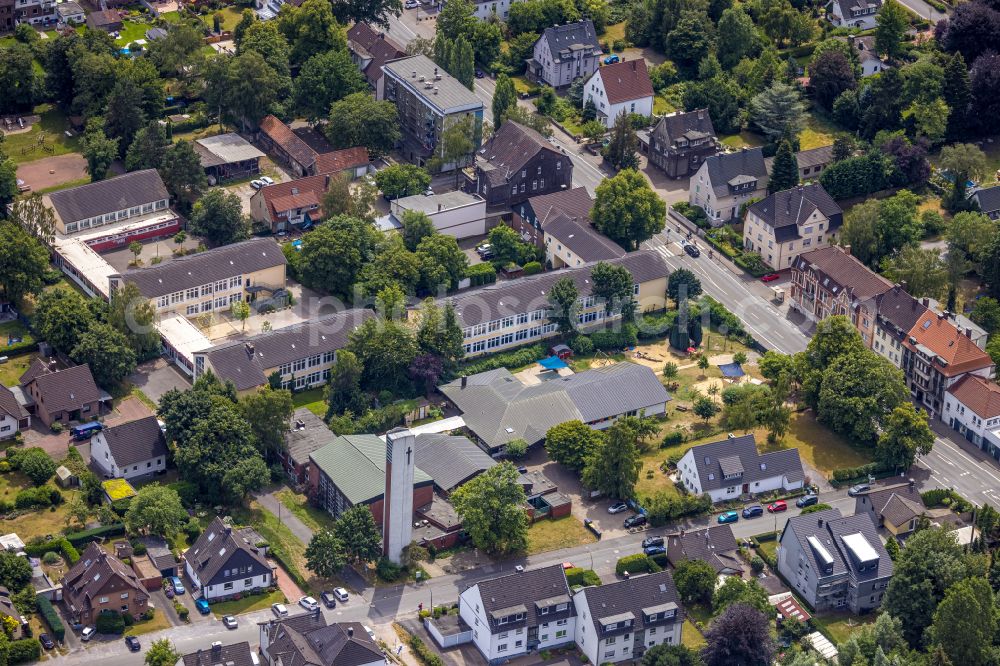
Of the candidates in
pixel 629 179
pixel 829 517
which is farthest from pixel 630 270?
pixel 829 517

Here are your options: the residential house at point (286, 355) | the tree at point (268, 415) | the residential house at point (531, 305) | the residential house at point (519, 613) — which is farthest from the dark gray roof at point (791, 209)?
the residential house at point (519, 613)

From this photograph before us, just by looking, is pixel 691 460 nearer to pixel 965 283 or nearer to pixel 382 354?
pixel 382 354

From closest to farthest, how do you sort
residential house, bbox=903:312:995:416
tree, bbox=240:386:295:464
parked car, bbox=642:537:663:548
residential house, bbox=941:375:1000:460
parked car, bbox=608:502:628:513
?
parked car, bbox=642:537:663:548 < tree, bbox=240:386:295:464 < parked car, bbox=608:502:628:513 < residential house, bbox=941:375:1000:460 < residential house, bbox=903:312:995:416

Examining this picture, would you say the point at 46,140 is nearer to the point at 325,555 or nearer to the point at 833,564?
the point at 325,555

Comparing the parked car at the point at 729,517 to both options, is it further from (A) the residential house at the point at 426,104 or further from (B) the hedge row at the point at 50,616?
(A) the residential house at the point at 426,104

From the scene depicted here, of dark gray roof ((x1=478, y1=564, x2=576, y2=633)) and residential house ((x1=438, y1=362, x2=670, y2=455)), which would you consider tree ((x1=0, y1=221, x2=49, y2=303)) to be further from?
dark gray roof ((x1=478, y1=564, x2=576, y2=633))

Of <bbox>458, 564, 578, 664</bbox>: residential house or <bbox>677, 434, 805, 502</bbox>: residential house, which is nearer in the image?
<bbox>458, 564, 578, 664</bbox>: residential house

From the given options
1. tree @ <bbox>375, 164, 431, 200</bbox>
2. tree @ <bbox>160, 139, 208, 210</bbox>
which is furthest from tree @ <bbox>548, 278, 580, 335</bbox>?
tree @ <bbox>160, 139, 208, 210</bbox>
